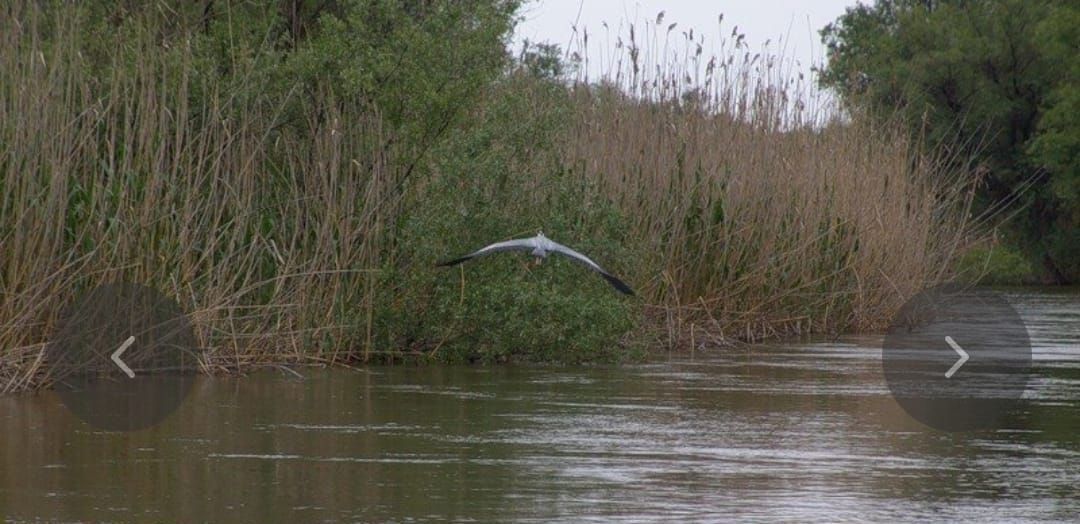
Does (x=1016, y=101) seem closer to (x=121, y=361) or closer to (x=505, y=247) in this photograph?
(x=505, y=247)

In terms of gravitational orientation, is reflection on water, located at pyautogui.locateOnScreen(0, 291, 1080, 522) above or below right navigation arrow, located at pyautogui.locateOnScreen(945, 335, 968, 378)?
below

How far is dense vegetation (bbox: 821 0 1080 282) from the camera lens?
164 feet

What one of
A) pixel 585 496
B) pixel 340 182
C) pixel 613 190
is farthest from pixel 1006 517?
pixel 613 190

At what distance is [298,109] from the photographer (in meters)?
16.6

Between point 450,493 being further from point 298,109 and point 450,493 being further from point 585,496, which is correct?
point 298,109

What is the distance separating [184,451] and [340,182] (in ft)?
21.5

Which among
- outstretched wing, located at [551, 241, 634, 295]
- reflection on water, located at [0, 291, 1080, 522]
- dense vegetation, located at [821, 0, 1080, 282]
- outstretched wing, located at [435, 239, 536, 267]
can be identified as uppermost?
dense vegetation, located at [821, 0, 1080, 282]

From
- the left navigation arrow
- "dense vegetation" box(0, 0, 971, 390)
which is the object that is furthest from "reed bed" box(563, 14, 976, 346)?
the left navigation arrow

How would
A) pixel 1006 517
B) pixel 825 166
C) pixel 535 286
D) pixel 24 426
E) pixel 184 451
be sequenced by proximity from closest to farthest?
pixel 1006 517 → pixel 184 451 → pixel 24 426 → pixel 535 286 → pixel 825 166

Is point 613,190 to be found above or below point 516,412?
above

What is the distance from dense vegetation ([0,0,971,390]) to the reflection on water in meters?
1.00
